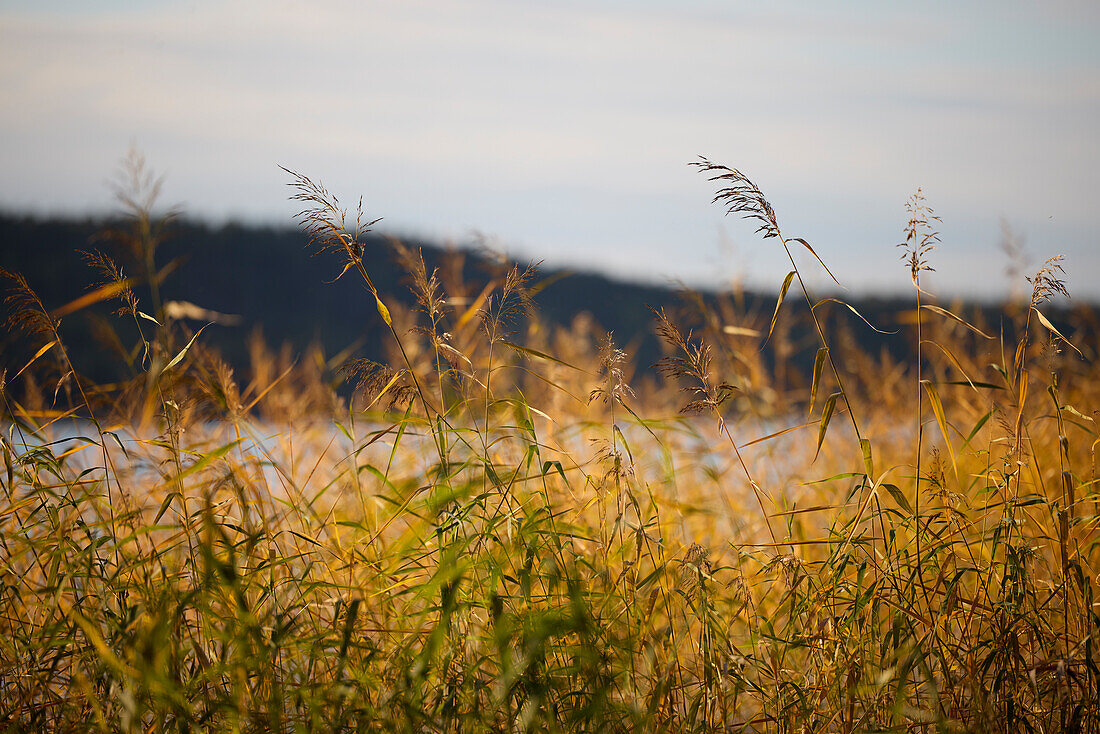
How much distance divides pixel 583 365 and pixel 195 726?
254 cm

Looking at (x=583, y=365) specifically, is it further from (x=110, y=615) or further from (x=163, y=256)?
(x=163, y=256)

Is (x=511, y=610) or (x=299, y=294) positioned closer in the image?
(x=511, y=610)

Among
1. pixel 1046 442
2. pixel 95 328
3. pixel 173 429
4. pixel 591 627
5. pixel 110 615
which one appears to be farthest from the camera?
pixel 1046 442

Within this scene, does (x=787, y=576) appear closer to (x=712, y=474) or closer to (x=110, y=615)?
(x=712, y=474)

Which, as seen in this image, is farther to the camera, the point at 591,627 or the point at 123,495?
the point at 123,495

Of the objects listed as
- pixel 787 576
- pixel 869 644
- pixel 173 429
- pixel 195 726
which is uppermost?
pixel 173 429

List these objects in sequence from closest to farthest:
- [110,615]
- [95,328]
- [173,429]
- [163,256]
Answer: [110,615], [173,429], [95,328], [163,256]

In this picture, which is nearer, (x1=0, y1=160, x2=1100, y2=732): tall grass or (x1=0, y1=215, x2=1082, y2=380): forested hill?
(x1=0, y1=160, x2=1100, y2=732): tall grass

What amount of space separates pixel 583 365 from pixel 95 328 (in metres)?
2.09

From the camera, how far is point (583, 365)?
3.63 meters

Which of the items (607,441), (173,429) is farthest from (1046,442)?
(173,429)

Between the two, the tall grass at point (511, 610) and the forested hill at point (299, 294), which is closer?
the tall grass at point (511, 610)

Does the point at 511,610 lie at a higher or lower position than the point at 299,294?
lower

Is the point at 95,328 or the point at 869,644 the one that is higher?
the point at 95,328
